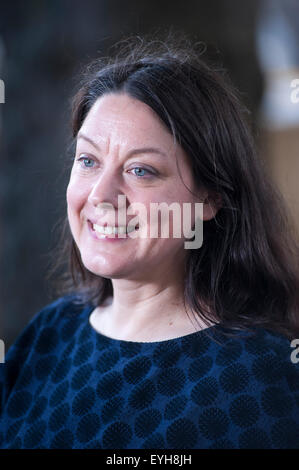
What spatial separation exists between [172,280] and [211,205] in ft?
0.59

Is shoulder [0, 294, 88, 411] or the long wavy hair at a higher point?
the long wavy hair

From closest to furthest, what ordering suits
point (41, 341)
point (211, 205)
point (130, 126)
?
point (130, 126)
point (211, 205)
point (41, 341)

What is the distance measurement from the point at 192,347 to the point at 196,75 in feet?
1.76

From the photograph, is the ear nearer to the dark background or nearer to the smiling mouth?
the smiling mouth

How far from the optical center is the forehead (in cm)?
100

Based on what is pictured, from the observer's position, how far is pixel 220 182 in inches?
41.8

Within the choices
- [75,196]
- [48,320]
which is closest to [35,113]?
[48,320]

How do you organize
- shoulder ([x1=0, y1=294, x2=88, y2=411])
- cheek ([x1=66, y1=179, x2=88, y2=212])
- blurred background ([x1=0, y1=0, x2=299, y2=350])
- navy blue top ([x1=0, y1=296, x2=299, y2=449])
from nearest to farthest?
navy blue top ([x1=0, y1=296, x2=299, y2=449])
cheek ([x1=66, y1=179, x2=88, y2=212])
shoulder ([x1=0, y1=294, x2=88, y2=411])
blurred background ([x1=0, y1=0, x2=299, y2=350])

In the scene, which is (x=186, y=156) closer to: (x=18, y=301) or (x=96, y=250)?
(x=96, y=250)

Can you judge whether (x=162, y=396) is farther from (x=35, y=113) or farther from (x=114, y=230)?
(x=35, y=113)

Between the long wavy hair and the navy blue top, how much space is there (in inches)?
3.2

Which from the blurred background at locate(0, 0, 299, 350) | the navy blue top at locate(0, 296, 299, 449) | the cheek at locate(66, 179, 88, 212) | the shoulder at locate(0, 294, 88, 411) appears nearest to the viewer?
the navy blue top at locate(0, 296, 299, 449)

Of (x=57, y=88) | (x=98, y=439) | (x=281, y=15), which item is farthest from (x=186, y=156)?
(x=281, y=15)

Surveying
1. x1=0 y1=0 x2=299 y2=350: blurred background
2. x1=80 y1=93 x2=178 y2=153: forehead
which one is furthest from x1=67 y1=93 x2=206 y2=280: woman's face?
x1=0 y1=0 x2=299 y2=350: blurred background
